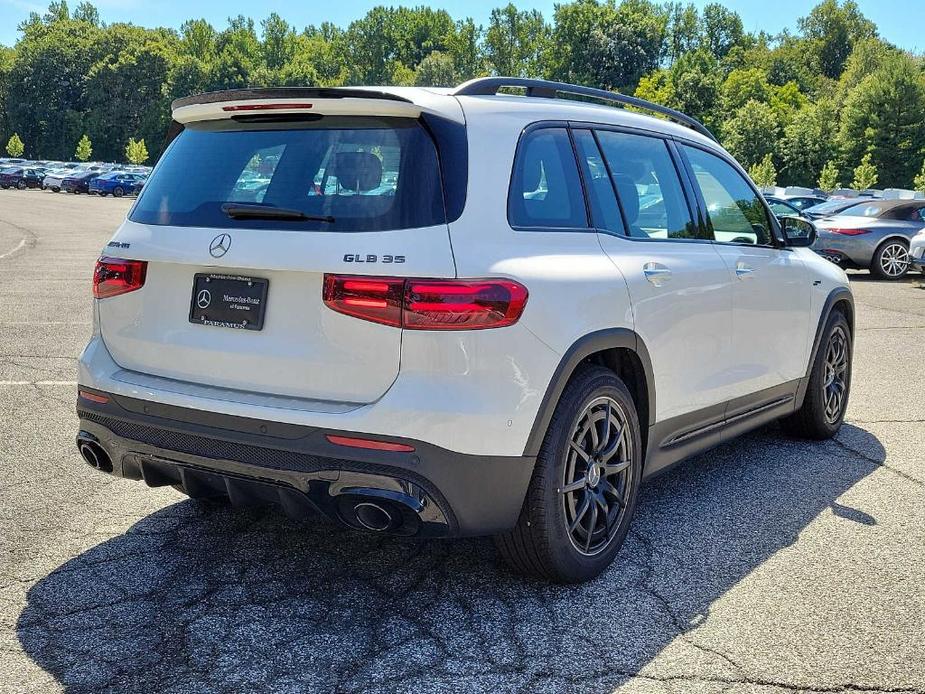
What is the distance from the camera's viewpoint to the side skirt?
4.27 meters

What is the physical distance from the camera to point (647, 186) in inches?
173

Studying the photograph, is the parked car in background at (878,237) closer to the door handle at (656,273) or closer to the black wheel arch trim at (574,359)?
the door handle at (656,273)

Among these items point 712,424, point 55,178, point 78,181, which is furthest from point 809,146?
point 712,424

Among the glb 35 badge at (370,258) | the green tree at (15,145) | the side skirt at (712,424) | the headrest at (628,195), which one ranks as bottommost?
the green tree at (15,145)

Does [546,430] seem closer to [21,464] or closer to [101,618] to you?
[101,618]

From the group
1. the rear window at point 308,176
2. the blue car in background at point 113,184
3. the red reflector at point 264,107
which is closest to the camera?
the rear window at point 308,176

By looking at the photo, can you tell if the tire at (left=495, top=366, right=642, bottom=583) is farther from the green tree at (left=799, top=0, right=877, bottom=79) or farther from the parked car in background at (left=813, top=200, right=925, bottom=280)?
the green tree at (left=799, top=0, right=877, bottom=79)

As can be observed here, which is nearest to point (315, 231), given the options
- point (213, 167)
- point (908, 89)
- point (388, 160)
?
point (388, 160)

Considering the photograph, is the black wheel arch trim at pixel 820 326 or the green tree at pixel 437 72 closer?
the black wheel arch trim at pixel 820 326

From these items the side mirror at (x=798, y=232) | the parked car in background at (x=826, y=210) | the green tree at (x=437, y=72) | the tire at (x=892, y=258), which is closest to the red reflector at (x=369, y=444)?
the side mirror at (x=798, y=232)

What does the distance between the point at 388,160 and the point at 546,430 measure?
1070mm

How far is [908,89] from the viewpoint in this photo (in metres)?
78.2

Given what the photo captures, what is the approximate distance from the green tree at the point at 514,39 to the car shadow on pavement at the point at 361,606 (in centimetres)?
14944

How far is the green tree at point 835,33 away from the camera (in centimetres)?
14688
